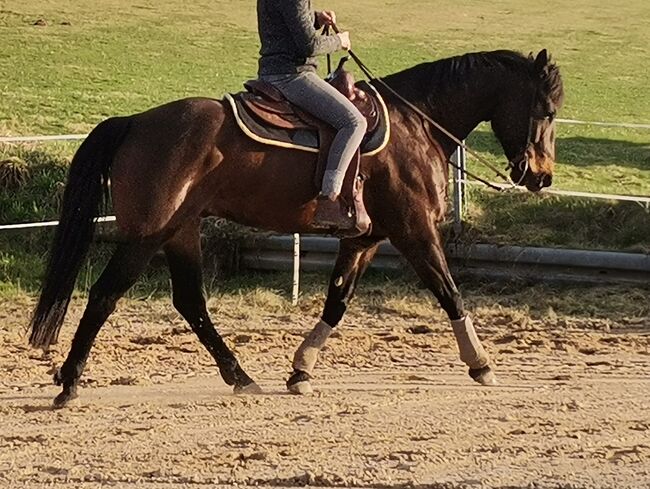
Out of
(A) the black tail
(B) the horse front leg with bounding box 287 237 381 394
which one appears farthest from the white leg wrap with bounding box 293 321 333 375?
(A) the black tail

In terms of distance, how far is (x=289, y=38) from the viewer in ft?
26.6

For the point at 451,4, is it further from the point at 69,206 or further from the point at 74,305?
the point at 69,206

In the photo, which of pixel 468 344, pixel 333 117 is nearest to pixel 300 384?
pixel 468 344

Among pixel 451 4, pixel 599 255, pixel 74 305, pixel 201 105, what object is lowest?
pixel 451 4

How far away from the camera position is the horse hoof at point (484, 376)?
8523 millimetres

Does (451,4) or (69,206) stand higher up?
(69,206)

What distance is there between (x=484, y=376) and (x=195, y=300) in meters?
1.89

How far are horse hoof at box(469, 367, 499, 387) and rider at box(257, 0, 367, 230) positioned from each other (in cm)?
124

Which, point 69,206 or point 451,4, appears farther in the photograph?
point 451,4

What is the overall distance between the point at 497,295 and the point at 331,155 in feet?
13.1

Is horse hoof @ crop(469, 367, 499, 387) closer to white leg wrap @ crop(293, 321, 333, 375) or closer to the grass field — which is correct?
white leg wrap @ crop(293, 321, 333, 375)

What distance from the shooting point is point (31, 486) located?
21.2 ft

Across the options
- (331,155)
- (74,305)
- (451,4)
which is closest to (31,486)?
(331,155)

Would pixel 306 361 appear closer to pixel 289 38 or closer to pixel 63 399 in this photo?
pixel 63 399
